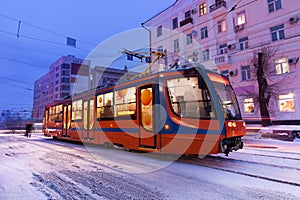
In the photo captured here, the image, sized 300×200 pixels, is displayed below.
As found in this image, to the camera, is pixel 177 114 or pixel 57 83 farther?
pixel 57 83

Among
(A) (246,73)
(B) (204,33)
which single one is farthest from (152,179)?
(B) (204,33)

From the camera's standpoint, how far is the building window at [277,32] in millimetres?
16750

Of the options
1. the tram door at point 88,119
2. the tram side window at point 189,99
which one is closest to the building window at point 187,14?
the tram door at point 88,119

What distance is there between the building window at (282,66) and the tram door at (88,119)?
1633 cm

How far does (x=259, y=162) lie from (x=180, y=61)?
19.4m

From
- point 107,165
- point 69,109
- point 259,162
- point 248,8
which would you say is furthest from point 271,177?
point 248,8

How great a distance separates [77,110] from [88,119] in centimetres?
151

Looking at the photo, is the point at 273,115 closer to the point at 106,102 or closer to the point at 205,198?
the point at 106,102

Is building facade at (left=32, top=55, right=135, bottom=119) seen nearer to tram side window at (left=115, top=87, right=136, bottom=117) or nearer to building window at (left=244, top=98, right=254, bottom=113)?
building window at (left=244, top=98, right=254, bottom=113)

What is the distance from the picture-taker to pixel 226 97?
6.02 m

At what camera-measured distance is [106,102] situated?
8.27 m

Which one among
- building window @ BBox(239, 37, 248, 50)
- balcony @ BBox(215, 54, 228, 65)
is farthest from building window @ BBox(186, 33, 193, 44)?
building window @ BBox(239, 37, 248, 50)

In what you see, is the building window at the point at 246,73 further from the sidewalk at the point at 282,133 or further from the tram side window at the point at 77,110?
the tram side window at the point at 77,110

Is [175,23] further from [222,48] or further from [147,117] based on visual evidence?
[147,117]
